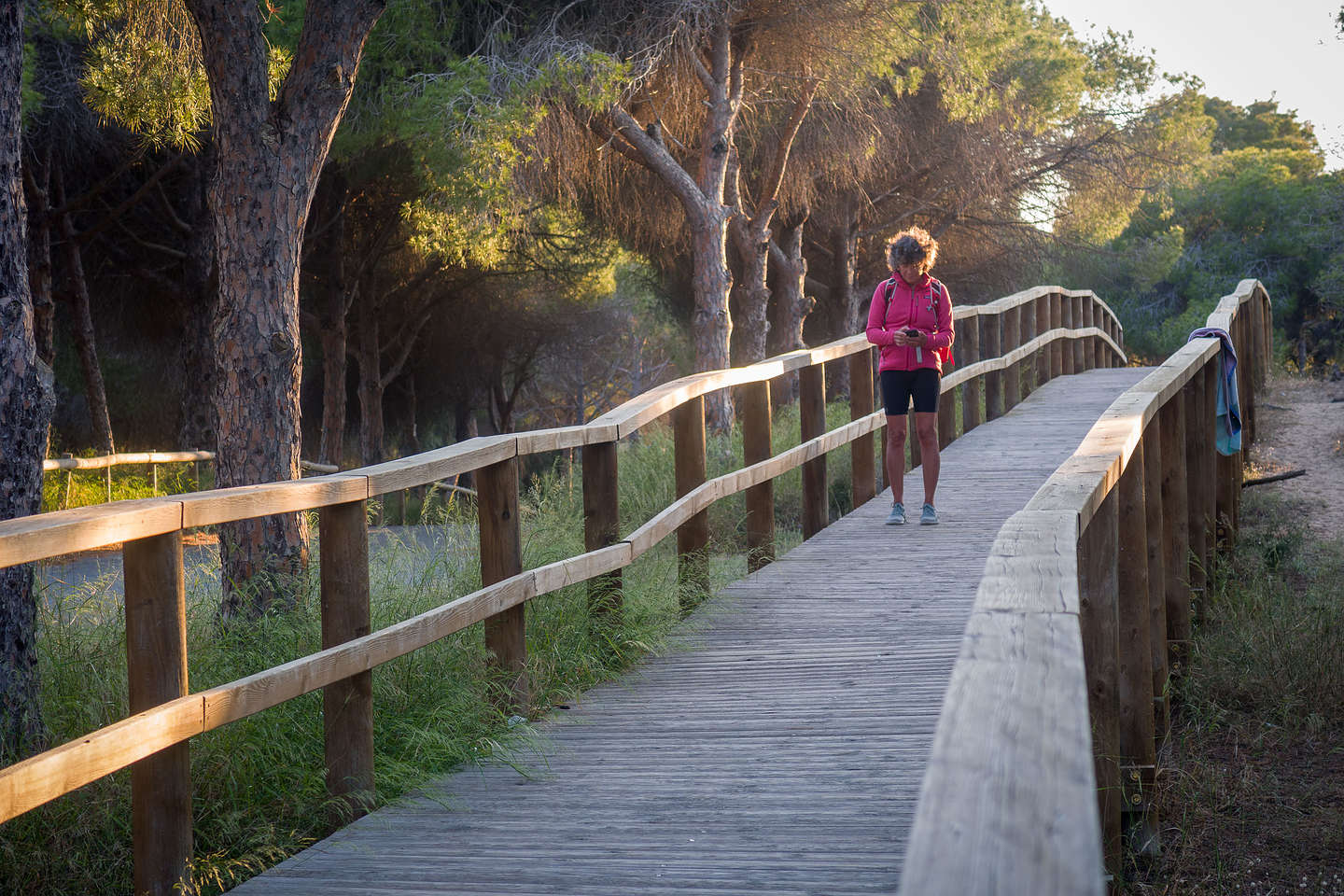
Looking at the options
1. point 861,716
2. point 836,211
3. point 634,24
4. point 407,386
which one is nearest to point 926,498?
point 861,716

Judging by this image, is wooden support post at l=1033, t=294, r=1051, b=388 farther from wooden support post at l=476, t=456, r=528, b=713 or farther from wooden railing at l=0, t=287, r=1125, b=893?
wooden support post at l=476, t=456, r=528, b=713

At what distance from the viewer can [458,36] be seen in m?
16.3

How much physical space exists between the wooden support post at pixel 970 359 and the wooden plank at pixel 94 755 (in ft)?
33.0

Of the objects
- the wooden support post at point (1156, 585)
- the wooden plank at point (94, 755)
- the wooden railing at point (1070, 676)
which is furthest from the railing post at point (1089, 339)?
the wooden plank at point (94, 755)

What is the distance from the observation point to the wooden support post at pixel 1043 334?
16.0 metres

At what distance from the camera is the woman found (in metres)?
7.82

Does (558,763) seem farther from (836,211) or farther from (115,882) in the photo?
(836,211)

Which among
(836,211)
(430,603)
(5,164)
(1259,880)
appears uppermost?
(836,211)

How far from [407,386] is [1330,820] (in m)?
27.0

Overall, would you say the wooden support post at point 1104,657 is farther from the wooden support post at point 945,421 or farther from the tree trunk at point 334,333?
the tree trunk at point 334,333

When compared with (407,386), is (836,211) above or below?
above

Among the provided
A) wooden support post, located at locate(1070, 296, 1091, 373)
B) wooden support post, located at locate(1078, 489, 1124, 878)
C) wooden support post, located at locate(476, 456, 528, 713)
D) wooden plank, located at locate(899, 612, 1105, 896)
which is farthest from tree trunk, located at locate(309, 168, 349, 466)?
wooden plank, located at locate(899, 612, 1105, 896)

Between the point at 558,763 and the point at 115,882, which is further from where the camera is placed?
the point at 558,763

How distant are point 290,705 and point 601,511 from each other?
181 centimetres
